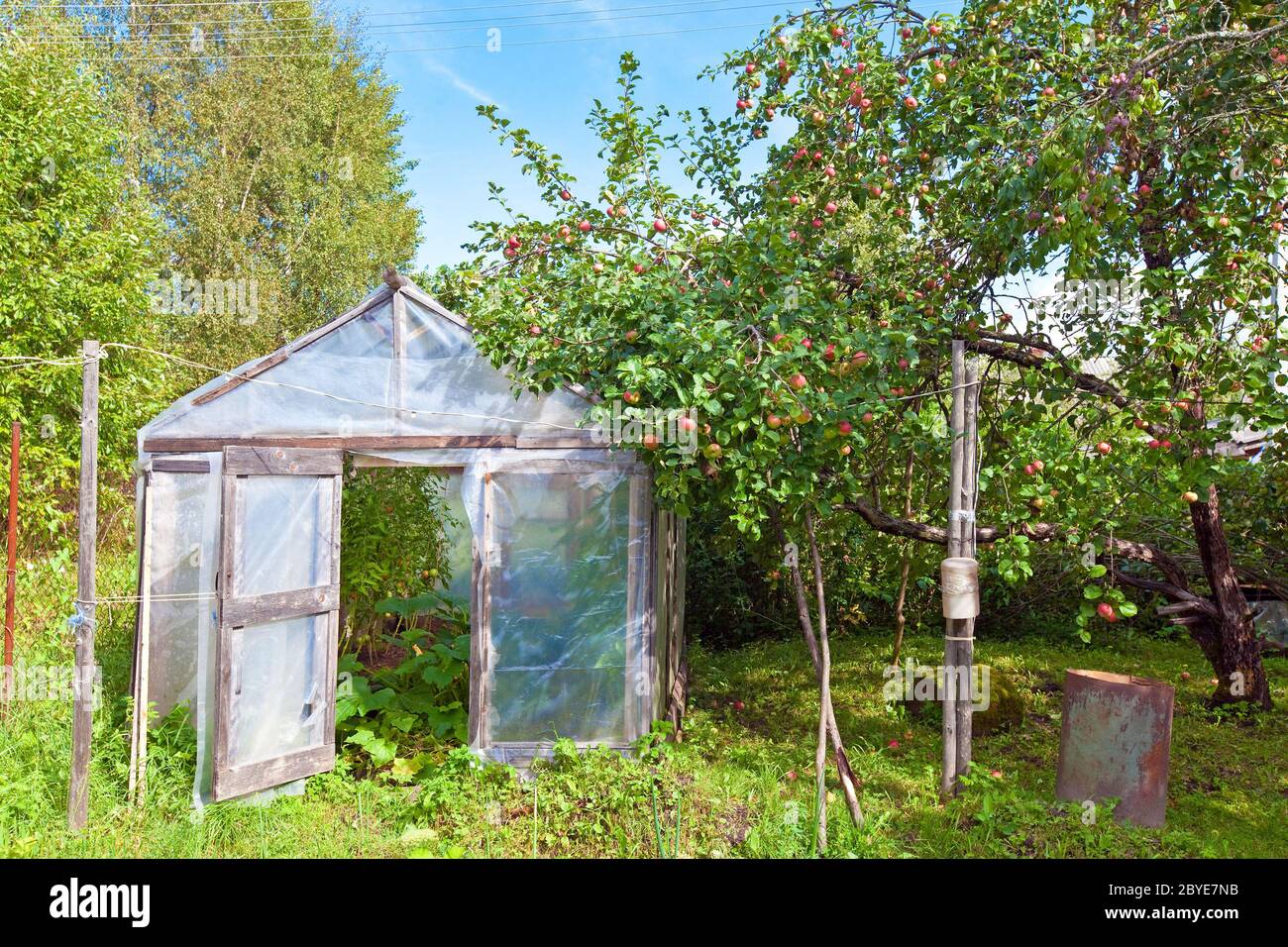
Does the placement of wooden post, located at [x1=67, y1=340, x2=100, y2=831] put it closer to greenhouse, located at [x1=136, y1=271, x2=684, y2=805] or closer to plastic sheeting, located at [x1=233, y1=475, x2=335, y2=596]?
plastic sheeting, located at [x1=233, y1=475, x2=335, y2=596]

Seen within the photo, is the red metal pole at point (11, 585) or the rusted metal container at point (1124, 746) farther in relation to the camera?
the red metal pole at point (11, 585)

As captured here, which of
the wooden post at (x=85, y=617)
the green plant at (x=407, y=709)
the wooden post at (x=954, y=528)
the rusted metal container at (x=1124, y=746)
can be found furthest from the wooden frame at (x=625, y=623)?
the rusted metal container at (x=1124, y=746)

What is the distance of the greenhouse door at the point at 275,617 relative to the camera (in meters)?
5.02

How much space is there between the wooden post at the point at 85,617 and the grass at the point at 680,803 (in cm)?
20

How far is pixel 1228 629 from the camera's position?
720 cm

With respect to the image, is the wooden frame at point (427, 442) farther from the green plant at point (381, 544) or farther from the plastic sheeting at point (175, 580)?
the green plant at point (381, 544)

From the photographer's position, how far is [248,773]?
505 centimetres

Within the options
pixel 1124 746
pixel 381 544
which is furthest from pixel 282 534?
pixel 1124 746

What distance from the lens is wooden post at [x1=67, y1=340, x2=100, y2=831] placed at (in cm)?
455

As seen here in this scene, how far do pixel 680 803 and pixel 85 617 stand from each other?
11.0 feet

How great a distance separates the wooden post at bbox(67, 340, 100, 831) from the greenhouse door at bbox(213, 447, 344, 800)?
2.06 ft

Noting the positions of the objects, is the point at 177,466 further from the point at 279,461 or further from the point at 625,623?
the point at 625,623

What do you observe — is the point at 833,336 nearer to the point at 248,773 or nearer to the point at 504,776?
the point at 504,776
